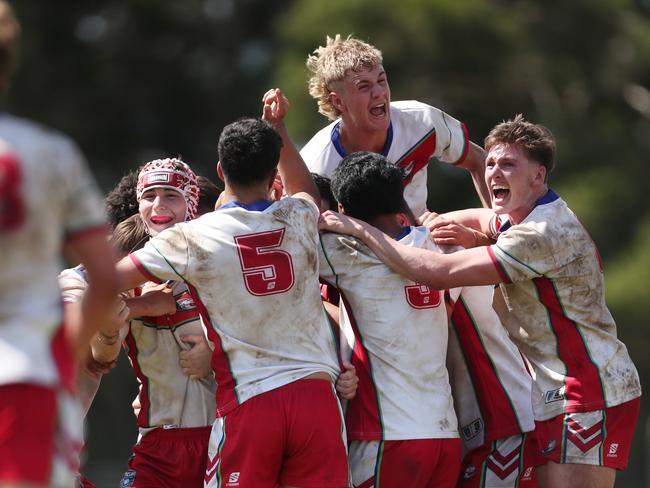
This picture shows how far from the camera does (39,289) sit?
172 inches

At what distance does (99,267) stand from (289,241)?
5.44 feet

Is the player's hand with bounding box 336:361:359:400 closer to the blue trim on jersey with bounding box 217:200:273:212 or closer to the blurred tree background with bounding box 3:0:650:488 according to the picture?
the blue trim on jersey with bounding box 217:200:273:212

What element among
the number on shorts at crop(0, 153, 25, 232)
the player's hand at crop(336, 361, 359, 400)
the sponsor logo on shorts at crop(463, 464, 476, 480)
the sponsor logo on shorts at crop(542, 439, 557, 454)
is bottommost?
the sponsor logo on shorts at crop(463, 464, 476, 480)

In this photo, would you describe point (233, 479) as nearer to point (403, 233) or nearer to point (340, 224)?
point (340, 224)

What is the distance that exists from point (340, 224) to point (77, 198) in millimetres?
2041

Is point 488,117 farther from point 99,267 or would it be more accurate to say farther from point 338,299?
point 99,267

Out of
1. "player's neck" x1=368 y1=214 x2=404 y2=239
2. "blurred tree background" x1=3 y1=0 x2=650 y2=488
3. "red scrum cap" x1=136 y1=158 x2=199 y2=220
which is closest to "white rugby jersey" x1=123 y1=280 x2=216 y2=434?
"red scrum cap" x1=136 y1=158 x2=199 y2=220

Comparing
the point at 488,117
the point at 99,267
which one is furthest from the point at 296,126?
the point at 99,267

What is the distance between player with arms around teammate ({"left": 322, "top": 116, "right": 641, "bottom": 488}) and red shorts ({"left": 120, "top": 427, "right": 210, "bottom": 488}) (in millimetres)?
1364

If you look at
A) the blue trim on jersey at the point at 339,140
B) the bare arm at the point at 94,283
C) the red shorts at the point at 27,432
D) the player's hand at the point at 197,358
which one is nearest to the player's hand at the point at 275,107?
the blue trim on jersey at the point at 339,140

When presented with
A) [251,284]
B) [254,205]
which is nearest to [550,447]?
[251,284]

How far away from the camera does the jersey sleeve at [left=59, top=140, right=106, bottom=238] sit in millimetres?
4398

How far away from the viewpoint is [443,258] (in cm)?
621

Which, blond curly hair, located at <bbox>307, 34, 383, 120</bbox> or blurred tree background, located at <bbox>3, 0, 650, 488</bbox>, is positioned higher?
blurred tree background, located at <bbox>3, 0, 650, 488</bbox>
